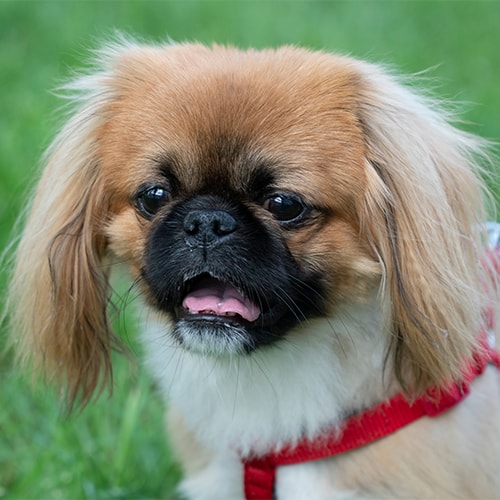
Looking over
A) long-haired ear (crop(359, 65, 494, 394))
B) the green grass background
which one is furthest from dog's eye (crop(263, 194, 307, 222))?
the green grass background

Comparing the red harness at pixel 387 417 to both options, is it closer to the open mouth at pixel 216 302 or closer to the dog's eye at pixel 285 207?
the open mouth at pixel 216 302

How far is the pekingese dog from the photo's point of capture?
2135 mm

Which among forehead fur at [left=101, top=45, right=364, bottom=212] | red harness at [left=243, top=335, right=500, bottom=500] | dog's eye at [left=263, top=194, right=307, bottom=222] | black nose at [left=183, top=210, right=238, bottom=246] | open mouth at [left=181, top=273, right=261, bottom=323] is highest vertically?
forehead fur at [left=101, top=45, right=364, bottom=212]

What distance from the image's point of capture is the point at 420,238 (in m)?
2.16

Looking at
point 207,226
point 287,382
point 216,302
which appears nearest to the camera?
point 207,226

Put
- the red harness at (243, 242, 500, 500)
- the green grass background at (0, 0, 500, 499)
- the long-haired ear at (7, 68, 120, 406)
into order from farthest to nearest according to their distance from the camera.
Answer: the green grass background at (0, 0, 500, 499) < the long-haired ear at (7, 68, 120, 406) < the red harness at (243, 242, 500, 500)

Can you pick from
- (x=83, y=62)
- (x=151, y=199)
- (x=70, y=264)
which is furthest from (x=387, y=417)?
(x=83, y=62)

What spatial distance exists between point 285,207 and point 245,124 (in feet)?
0.69

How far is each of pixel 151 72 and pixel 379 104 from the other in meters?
0.57

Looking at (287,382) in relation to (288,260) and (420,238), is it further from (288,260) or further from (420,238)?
(420,238)

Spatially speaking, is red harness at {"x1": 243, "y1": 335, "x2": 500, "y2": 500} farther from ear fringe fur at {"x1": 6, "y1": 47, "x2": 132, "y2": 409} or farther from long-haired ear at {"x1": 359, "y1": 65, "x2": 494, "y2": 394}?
ear fringe fur at {"x1": 6, "y1": 47, "x2": 132, "y2": 409}

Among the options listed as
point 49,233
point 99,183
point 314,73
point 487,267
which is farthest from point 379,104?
point 49,233

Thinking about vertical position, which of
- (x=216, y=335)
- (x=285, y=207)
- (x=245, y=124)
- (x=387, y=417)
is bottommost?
(x=387, y=417)

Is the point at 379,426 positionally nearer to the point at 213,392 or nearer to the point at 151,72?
the point at 213,392
